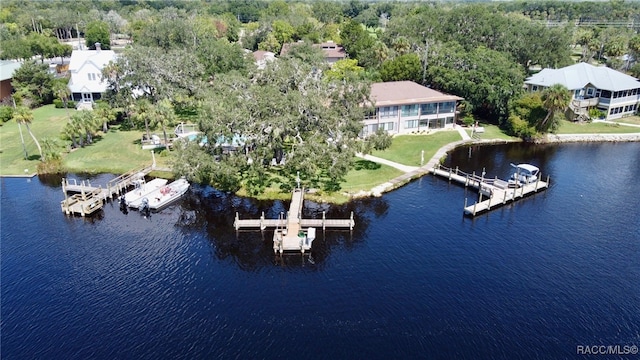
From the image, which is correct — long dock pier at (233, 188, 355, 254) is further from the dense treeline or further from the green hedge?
the green hedge

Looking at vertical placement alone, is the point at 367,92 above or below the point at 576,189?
above

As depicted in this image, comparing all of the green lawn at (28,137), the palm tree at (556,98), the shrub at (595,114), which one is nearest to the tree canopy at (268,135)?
the green lawn at (28,137)

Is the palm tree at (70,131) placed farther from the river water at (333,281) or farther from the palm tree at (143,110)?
the river water at (333,281)

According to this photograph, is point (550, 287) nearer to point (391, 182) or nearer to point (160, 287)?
point (391, 182)

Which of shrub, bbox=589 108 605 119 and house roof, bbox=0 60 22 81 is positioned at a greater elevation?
house roof, bbox=0 60 22 81

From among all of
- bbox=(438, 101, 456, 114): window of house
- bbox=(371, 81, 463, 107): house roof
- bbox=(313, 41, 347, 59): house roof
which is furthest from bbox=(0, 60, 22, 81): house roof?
bbox=(438, 101, 456, 114): window of house

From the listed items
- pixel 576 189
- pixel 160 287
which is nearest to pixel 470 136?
pixel 576 189
